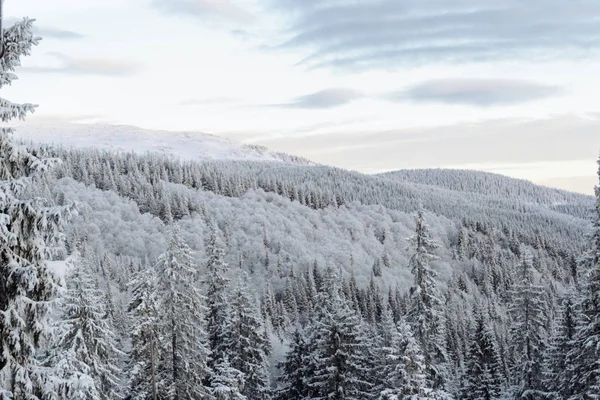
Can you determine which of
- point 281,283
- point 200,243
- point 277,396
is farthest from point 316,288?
point 277,396

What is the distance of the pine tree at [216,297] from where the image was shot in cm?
4200

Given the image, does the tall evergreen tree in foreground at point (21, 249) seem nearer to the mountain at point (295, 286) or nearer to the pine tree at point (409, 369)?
the mountain at point (295, 286)

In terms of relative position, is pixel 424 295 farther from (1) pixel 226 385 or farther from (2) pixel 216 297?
(2) pixel 216 297

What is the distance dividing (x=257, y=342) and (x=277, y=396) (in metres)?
9.40

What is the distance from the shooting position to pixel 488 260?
197 metres

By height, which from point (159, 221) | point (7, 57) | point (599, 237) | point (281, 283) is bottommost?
point (281, 283)

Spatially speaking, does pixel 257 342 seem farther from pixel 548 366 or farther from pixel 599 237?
pixel 599 237

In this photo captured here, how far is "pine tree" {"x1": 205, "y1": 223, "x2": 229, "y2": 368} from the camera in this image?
4200 centimetres

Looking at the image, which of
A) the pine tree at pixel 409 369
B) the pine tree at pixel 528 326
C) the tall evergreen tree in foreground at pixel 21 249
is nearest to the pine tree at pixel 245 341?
the pine tree at pixel 409 369

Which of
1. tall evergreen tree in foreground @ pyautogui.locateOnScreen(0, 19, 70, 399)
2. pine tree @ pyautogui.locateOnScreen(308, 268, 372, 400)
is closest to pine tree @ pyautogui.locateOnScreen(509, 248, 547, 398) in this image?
pine tree @ pyautogui.locateOnScreen(308, 268, 372, 400)

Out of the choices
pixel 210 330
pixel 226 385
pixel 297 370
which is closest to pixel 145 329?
pixel 226 385

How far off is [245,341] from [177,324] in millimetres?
10399

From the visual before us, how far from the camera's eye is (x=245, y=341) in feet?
133

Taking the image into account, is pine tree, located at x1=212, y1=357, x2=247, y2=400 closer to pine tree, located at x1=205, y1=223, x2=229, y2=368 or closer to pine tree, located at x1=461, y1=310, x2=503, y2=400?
pine tree, located at x1=205, y1=223, x2=229, y2=368
